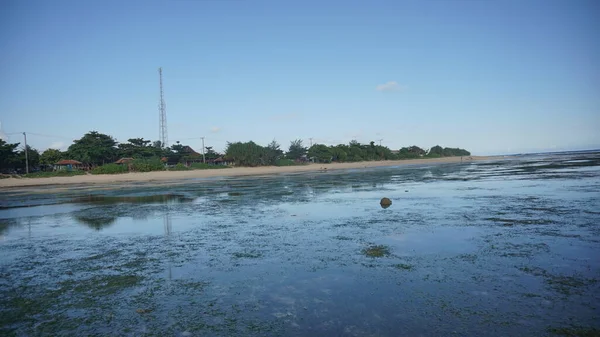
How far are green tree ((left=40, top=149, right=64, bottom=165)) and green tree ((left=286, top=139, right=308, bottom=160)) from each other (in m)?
51.5

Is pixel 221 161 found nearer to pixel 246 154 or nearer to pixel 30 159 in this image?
pixel 246 154

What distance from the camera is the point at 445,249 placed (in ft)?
25.0

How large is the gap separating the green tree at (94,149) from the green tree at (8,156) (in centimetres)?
946

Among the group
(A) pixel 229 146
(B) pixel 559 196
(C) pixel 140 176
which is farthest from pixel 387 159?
(B) pixel 559 196

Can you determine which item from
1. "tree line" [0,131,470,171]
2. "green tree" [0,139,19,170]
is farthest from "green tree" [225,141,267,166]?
"green tree" [0,139,19,170]

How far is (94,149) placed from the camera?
64.8 metres

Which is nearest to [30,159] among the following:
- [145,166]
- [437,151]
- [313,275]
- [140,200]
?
[145,166]

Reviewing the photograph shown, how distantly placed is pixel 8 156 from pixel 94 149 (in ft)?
40.5

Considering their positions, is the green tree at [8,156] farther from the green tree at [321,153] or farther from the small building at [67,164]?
the green tree at [321,153]

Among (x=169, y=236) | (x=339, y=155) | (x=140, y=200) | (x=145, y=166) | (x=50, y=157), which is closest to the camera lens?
(x=169, y=236)

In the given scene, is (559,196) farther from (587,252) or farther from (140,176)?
(140,176)

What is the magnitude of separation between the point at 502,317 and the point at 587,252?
4022 mm

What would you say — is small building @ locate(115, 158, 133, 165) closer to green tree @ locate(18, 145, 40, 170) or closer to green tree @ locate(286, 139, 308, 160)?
green tree @ locate(18, 145, 40, 170)

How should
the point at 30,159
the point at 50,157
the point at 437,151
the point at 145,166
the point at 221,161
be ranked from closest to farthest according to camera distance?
1. the point at 145,166
2. the point at 30,159
3. the point at 50,157
4. the point at 221,161
5. the point at 437,151
